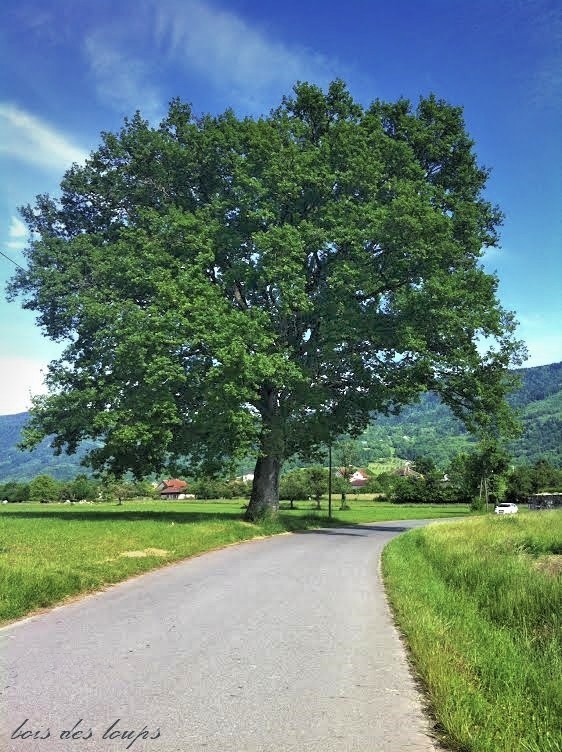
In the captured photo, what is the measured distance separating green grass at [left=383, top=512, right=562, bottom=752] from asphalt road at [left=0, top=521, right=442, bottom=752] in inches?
13.2

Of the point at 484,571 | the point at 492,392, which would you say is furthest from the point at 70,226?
the point at 484,571

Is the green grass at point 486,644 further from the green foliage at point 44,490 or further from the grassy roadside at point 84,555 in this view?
the green foliage at point 44,490

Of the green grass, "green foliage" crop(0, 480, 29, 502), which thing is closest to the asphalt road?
the green grass

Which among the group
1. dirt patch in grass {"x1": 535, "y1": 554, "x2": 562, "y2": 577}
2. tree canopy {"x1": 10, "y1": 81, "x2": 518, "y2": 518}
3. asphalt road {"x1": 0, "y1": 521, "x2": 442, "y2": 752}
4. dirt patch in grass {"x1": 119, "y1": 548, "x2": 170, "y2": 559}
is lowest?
asphalt road {"x1": 0, "y1": 521, "x2": 442, "y2": 752}

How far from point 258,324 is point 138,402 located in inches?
244

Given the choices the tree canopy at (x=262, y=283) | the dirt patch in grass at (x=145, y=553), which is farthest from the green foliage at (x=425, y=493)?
the dirt patch in grass at (x=145, y=553)

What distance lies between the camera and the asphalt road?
4.81m

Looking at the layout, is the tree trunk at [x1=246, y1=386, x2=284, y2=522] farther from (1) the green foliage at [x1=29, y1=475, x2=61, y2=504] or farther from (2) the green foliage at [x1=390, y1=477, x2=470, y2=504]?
(1) the green foliage at [x1=29, y1=475, x2=61, y2=504]

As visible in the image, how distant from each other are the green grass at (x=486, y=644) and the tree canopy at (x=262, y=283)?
14.1 metres

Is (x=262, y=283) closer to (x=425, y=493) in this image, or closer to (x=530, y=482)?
(x=425, y=493)

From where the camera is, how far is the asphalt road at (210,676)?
4812mm

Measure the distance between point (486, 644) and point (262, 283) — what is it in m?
23.0

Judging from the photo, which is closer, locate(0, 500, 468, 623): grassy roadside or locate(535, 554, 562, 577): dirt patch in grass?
locate(0, 500, 468, 623): grassy roadside

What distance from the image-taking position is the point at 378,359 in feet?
103
